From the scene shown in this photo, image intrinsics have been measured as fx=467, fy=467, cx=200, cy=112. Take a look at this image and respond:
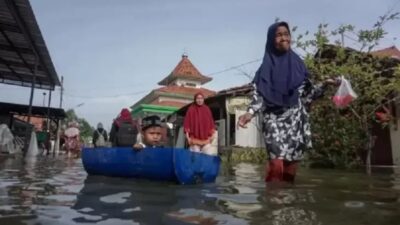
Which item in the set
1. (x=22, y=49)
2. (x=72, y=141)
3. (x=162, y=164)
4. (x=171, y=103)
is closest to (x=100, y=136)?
(x=22, y=49)

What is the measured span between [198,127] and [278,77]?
11.0 ft

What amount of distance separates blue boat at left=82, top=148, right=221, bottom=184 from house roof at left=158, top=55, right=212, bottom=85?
2984 cm

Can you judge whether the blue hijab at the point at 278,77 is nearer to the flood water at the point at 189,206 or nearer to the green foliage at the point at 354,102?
the flood water at the point at 189,206

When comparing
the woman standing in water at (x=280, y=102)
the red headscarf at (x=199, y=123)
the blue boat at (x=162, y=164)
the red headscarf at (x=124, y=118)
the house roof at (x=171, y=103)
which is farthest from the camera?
the house roof at (x=171, y=103)

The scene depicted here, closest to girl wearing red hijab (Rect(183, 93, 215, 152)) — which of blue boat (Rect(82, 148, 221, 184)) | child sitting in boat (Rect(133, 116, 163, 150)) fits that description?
child sitting in boat (Rect(133, 116, 163, 150))

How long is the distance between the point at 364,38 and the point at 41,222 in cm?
1047

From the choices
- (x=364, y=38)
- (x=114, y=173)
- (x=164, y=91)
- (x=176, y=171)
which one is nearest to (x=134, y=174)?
(x=114, y=173)

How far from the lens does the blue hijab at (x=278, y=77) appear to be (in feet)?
16.8

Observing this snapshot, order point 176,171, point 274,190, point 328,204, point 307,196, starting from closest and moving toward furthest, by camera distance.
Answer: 1. point 328,204
2. point 307,196
3. point 274,190
4. point 176,171

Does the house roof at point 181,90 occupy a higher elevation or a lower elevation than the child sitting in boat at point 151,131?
higher

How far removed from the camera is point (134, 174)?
659cm

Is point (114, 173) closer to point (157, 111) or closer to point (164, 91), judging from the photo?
point (157, 111)

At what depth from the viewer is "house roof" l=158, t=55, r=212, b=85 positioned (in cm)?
3684

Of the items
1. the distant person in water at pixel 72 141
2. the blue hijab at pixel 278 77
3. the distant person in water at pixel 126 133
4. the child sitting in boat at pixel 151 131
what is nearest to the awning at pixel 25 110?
the distant person in water at pixel 72 141
